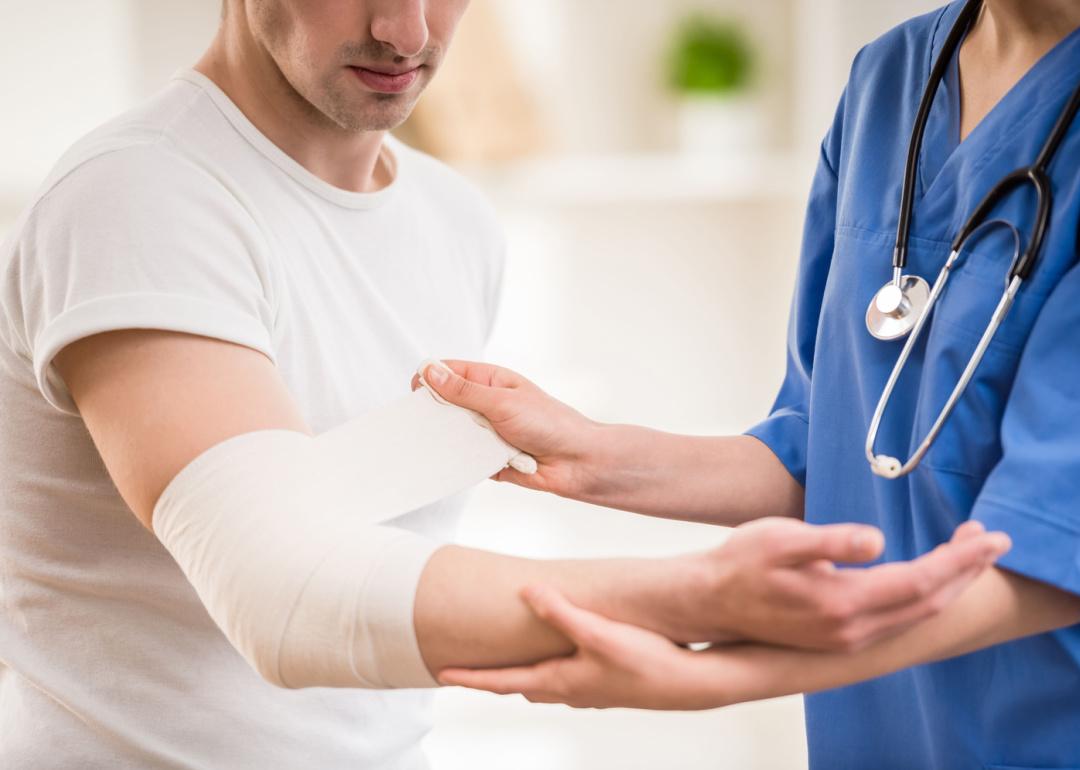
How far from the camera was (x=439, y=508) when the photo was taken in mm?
1112

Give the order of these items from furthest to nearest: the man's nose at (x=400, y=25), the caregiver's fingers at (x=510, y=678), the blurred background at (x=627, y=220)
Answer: the blurred background at (x=627, y=220), the man's nose at (x=400, y=25), the caregiver's fingers at (x=510, y=678)

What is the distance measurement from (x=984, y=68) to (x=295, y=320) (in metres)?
0.61

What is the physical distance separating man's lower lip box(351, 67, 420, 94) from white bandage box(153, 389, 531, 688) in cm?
35

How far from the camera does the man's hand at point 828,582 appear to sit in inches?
25.7

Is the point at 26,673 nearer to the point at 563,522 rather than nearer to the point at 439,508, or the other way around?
the point at 439,508

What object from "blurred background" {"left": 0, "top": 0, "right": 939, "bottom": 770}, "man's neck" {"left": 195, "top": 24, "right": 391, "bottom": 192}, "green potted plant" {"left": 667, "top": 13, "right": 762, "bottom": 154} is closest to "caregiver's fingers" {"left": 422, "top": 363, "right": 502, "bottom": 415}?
"man's neck" {"left": 195, "top": 24, "right": 391, "bottom": 192}

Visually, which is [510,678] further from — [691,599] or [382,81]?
[382,81]

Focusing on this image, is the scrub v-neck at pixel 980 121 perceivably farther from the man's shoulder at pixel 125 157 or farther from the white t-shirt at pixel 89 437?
the man's shoulder at pixel 125 157

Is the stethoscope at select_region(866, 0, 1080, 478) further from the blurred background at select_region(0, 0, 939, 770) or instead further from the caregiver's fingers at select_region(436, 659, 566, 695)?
the blurred background at select_region(0, 0, 939, 770)

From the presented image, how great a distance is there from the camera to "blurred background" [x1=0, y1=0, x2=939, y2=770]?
2633 millimetres

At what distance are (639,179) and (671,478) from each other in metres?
1.70

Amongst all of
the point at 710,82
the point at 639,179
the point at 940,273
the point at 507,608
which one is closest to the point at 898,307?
the point at 940,273

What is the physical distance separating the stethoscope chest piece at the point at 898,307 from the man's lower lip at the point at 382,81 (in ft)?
1.46

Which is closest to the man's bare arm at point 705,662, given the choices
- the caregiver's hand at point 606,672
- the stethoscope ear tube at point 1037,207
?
the caregiver's hand at point 606,672
